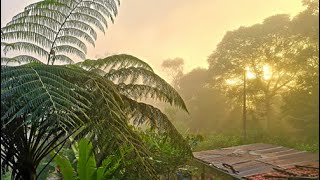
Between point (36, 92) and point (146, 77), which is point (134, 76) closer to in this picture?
point (146, 77)

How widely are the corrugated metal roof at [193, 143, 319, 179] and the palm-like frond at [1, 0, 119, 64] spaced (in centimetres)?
670

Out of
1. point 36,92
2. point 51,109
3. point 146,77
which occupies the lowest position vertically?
point 51,109

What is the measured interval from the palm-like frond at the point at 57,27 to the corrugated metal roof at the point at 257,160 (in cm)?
670

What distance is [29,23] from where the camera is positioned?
419 centimetres

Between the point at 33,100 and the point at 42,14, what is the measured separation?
6.23ft

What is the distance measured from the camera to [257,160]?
11648mm

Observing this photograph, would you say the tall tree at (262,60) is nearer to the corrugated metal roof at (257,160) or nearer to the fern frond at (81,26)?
the corrugated metal roof at (257,160)

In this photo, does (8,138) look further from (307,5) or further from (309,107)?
(307,5)

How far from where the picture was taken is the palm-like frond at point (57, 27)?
4.22 m

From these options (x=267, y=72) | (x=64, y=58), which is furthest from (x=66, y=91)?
(x=267, y=72)

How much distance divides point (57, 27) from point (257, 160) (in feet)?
29.6

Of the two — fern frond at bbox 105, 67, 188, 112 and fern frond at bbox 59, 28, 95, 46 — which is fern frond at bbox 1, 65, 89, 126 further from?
fern frond at bbox 105, 67, 188, 112

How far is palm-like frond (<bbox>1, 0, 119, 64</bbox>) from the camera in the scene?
13.9ft

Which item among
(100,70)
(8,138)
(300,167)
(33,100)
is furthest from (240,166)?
(33,100)
